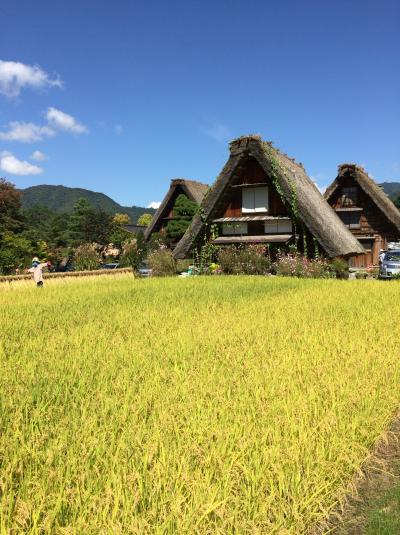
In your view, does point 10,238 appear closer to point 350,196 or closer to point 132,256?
point 132,256

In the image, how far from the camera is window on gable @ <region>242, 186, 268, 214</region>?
18328 millimetres

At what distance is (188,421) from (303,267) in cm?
1349

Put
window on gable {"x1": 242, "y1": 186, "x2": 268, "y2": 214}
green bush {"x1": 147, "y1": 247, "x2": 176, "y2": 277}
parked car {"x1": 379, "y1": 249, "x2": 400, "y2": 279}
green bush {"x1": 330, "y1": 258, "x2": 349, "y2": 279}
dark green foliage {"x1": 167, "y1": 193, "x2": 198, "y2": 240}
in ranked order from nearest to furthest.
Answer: green bush {"x1": 330, "y1": 258, "x2": 349, "y2": 279}
window on gable {"x1": 242, "y1": 186, "x2": 268, "y2": 214}
green bush {"x1": 147, "y1": 247, "x2": 176, "y2": 277}
parked car {"x1": 379, "y1": 249, "x2": 400, "y2": 279}
dark green foliage {"x1": 167, "y1": 193, "x2": 198, "y2": 240}

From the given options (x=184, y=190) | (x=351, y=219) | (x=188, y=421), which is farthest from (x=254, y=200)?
(x=188, y=421)

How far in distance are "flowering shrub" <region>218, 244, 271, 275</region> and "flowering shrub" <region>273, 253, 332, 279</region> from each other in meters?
0.59

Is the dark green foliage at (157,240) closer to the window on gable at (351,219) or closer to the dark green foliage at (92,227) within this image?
the dark green foliage at (92,227)

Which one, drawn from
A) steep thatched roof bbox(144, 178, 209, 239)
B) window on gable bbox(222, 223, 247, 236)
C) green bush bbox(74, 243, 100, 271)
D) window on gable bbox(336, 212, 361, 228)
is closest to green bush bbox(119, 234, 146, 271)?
green bush bbox(74, 243, 100, 271)

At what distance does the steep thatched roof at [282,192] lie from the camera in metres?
15.9

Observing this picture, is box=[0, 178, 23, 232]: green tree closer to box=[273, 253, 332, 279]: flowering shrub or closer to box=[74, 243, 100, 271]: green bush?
box=[74, 243, 100, 271]: green bush

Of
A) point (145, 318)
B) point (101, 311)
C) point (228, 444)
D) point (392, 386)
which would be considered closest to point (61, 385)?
point (228, 444)

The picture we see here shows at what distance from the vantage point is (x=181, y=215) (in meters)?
29.6

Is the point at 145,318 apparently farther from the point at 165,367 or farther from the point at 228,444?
the point at 228,444

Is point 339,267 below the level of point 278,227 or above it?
→ below

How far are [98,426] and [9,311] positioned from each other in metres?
5.82
